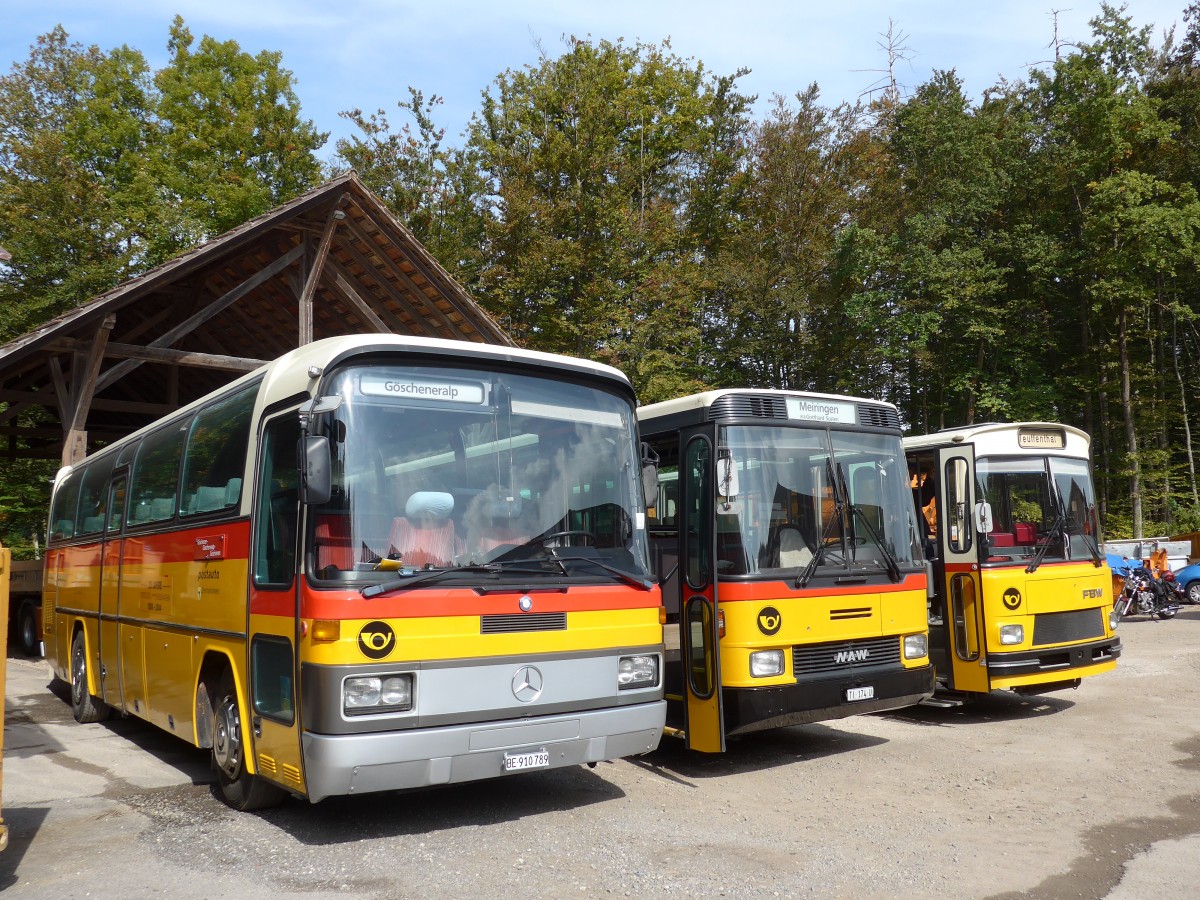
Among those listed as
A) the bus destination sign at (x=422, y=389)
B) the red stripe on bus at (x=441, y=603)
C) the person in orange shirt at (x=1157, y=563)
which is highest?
the bus destination sign at (x=422, y=389)

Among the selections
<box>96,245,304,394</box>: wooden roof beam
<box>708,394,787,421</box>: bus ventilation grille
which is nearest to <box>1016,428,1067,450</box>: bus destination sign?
<box>708,394,787,421</box>: bus ventilation grille

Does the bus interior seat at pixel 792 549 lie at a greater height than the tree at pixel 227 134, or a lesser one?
lesser

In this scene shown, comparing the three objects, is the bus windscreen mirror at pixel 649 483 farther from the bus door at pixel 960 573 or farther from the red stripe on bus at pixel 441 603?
the bus door at pixel 960 573

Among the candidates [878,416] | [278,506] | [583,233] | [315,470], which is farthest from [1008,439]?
[583,233]

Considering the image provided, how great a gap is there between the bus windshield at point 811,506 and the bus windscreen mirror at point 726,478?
0.20 m

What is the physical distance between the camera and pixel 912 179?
3309 centimetres

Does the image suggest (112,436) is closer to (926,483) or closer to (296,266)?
(296,266)

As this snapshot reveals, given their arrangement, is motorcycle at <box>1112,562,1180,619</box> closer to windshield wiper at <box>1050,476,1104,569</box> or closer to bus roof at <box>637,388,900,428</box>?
windshield wiper at <box>1050,476,1104,569</box>

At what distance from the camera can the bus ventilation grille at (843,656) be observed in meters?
7.97

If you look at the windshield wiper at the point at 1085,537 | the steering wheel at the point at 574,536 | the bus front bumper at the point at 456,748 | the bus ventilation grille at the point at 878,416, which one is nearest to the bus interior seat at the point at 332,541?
the bus front bumper at the point at 456,748

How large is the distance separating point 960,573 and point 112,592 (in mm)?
8272

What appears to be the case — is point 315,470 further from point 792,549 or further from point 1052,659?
point 1052,659

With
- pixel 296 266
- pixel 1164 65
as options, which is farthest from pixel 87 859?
pixel 1164 65

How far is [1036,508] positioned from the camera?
1052cm
